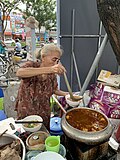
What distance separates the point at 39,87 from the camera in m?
1.47

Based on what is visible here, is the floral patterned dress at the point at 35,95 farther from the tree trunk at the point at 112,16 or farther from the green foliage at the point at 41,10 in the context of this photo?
the green foliage at the point at 41,10

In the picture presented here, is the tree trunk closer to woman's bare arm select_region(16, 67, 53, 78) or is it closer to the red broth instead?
the red broth

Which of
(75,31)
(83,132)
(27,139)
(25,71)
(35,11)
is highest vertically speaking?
(35,11)

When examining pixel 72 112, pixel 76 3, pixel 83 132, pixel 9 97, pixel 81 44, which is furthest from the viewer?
pixel 81 44

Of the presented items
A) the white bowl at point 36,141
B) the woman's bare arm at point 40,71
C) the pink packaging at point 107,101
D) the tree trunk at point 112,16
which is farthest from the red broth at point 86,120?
the pink packaging at point 107,101

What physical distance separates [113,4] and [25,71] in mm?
824

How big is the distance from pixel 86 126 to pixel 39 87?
2.29 feet

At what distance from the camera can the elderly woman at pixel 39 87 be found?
1.40 m

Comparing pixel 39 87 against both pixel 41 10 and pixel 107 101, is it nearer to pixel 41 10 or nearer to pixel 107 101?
pixel 107 101

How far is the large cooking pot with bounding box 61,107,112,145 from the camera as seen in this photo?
0.77 metres

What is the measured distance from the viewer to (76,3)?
2.51 meters

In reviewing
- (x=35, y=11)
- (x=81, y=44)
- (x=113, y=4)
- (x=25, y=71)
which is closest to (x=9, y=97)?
(x=25, y=71)

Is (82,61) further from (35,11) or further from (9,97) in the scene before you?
(35,11)

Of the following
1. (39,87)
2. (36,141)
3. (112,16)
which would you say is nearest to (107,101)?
(39,87)
